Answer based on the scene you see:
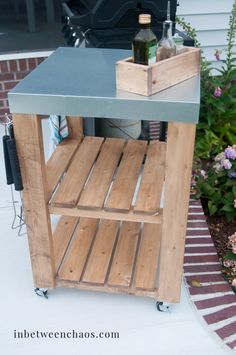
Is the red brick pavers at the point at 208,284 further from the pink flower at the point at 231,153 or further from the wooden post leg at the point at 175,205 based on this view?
the pink flower at the point at 231,153

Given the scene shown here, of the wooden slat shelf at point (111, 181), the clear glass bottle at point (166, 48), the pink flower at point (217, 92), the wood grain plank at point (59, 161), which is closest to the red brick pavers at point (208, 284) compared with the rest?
the wooden slat shelf at point (111, 181)

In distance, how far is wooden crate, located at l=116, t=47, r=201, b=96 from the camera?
1458mm

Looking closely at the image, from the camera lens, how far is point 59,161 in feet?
6.70

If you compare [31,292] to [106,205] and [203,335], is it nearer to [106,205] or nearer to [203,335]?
[106,205]

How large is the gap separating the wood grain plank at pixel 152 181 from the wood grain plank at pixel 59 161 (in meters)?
0.36

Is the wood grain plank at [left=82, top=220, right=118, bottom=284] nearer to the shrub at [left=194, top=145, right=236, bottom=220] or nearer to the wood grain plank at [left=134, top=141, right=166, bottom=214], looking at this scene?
the wood grain plank at [left=134, top=141, right=166, bottom=214]

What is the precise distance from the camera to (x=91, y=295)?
1.98 m

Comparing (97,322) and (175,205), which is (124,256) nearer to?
(97,322)

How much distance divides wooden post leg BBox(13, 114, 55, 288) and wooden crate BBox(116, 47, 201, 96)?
35cm

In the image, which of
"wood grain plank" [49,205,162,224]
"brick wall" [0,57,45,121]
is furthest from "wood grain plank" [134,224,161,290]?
"brick wall" [0,57,45,121]

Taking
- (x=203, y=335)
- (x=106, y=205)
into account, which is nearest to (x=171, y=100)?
(x=106, y=205)

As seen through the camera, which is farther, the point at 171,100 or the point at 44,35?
the point at 44,35

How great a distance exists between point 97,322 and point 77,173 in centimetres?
65

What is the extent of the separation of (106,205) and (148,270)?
45 cm
